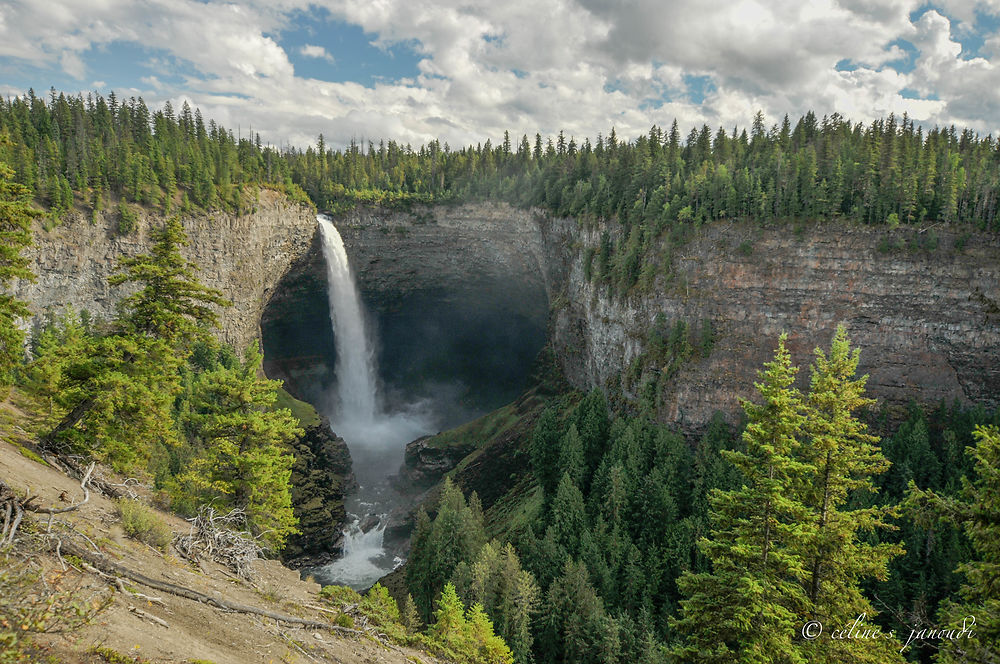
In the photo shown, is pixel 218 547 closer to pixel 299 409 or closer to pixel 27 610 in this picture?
pixel 27 610

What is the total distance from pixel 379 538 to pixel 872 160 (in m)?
61.5

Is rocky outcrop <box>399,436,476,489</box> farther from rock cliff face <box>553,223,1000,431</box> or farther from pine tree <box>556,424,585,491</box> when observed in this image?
rock cliff face <box>553,223,1000,431</box>

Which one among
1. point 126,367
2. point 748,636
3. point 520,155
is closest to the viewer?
point 748,636

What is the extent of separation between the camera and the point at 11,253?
17.8 metres

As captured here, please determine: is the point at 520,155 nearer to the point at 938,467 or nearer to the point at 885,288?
the point at 885,288

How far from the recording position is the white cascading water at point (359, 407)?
250ft

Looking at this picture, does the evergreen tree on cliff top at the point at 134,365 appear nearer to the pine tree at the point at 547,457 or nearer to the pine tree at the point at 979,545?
the pine tree at the point at 979,545

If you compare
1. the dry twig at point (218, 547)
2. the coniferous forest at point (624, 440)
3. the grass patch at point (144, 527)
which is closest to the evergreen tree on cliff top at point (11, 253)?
the coniferous forest at point (624, 440)

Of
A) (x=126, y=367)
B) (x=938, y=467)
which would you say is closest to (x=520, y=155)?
(x=938, y=467)

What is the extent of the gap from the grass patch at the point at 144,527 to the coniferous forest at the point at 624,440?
6.23 metres

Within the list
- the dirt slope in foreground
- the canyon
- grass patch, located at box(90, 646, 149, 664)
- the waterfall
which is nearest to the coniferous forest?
the canyon

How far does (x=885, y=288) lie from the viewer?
48719 mm

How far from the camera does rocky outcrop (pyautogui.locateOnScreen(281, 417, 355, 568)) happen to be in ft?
182

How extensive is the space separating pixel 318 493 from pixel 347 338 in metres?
32.4
